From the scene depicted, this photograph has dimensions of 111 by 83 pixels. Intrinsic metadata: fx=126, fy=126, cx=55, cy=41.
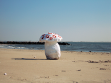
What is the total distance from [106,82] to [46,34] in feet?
22.0

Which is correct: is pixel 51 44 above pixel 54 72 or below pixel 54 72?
above

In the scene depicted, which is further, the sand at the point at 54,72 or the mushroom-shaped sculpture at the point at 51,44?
the mushroom-shaped sculpture at the point at 51,44

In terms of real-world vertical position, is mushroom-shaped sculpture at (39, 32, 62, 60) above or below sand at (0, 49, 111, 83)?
above

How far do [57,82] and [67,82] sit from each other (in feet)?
1.22

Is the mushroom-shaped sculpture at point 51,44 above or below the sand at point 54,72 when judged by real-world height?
above

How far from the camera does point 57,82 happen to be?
15.3ft

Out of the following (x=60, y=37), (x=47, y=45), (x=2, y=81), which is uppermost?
(x=60, y=37)

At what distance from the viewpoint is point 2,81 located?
4691 mm

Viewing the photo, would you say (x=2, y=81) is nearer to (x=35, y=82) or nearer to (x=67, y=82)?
(x=35, y=82)

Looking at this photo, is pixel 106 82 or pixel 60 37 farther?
pixel 60 37

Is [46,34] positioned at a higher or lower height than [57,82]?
higher

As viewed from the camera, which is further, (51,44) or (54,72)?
(51,44)

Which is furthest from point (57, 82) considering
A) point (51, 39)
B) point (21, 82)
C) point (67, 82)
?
point (51, 39)

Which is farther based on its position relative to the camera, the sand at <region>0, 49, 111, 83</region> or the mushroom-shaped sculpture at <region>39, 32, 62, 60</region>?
the mushroom-shaped sculpture at <region>39, 32, 62, 60</region>
